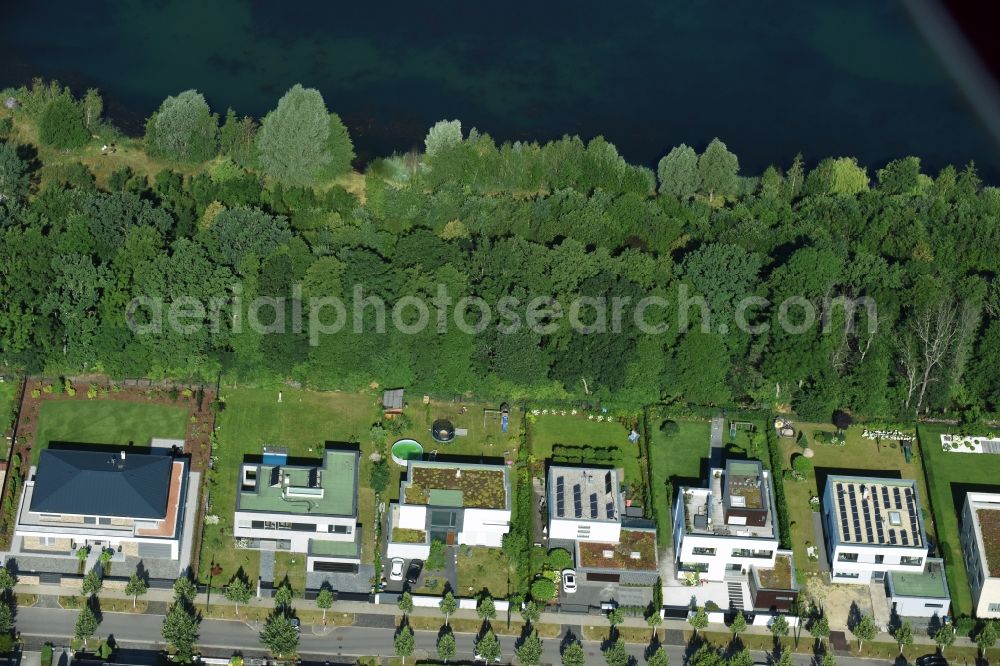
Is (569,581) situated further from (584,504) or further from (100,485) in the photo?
(100,485)

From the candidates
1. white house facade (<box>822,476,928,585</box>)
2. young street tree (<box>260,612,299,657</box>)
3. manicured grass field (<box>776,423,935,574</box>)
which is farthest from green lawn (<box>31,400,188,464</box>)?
white house facade (<box>822,476,928,585</box>)

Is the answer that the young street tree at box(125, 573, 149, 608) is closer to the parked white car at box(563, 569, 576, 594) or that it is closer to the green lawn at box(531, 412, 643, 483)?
the parked white car at box(563, 569, 576, 594)

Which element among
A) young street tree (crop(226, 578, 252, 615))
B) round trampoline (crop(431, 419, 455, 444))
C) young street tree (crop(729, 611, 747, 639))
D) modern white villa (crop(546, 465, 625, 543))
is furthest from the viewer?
round trampoline (crop(431, 419, 455, 444))

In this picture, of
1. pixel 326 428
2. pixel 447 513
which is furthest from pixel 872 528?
pixel 326 428

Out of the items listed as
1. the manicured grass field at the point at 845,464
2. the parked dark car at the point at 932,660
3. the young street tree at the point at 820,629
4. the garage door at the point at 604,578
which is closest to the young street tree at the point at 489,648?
the garage door at the point at 604,578

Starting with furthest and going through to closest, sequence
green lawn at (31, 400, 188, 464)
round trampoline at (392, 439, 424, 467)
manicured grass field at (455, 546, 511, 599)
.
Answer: round trampoline at (392, 439, 424, 467) < green lawn at (31, 400, 188, 464) < manicured grass field at (455, 546, 511, 599)

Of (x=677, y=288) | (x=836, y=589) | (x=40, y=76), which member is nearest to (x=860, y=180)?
(x=677, y=288)
